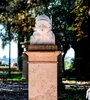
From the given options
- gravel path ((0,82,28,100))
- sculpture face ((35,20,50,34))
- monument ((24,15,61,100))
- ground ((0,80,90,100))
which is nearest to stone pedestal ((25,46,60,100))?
monument ((24,15,61,100))

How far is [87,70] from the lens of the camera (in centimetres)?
3697

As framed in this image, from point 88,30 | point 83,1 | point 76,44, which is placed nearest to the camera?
point 83,1

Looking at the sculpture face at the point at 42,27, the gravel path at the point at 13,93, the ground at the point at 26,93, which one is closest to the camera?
the sculpture face at the point at 42,27

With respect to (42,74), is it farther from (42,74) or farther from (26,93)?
(26,93)

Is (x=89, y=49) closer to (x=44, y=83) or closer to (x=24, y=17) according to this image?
(x=24, y=17)

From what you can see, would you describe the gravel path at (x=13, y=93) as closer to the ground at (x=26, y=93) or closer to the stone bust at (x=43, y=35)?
the ground at (x=26, y=93)

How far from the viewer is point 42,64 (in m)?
5.82

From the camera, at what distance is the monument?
229 inches

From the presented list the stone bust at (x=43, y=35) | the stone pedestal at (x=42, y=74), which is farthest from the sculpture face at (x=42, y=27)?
the stone pedestal at (x=42, y=74)

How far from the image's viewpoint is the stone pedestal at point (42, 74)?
19.0 feet

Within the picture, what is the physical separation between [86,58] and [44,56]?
3226 centimetres

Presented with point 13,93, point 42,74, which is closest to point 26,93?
point 13,93

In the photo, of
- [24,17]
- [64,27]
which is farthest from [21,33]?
[64,27]

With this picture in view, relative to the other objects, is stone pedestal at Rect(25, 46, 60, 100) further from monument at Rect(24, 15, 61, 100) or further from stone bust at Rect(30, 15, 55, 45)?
stone bust at Rect(30, 15, 55, 45)
